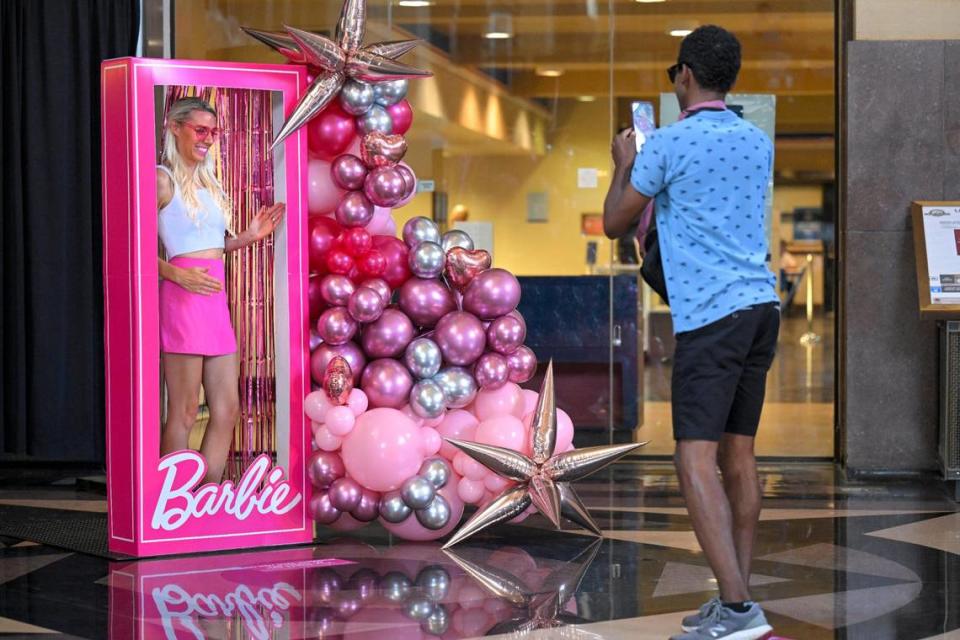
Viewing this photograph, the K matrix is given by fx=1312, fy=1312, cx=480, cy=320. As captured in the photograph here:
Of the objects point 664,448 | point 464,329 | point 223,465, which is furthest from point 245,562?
point 664,448

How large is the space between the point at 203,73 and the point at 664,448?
3.41 metres

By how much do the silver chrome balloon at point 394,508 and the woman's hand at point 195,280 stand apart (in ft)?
3.12

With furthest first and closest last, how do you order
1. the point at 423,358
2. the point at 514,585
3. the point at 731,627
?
the point at 423,358 → the point at 514,585 → the point at 731,627

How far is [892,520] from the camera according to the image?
5223mm

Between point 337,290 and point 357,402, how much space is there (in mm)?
410

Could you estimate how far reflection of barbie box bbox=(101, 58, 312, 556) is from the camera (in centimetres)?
441

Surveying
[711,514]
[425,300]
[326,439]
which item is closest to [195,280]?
[326,439]

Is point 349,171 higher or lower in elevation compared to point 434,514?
higher

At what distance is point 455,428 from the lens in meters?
4.76

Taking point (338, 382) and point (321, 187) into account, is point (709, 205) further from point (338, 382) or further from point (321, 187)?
point (321, 187)

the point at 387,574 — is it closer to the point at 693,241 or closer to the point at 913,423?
the point at 693,241

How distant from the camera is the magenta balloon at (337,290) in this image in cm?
469

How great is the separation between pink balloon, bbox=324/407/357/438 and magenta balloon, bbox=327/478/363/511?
18 centimetres

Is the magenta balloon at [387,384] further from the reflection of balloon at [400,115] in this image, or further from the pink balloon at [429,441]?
the reflection of balloon at [400,115]
